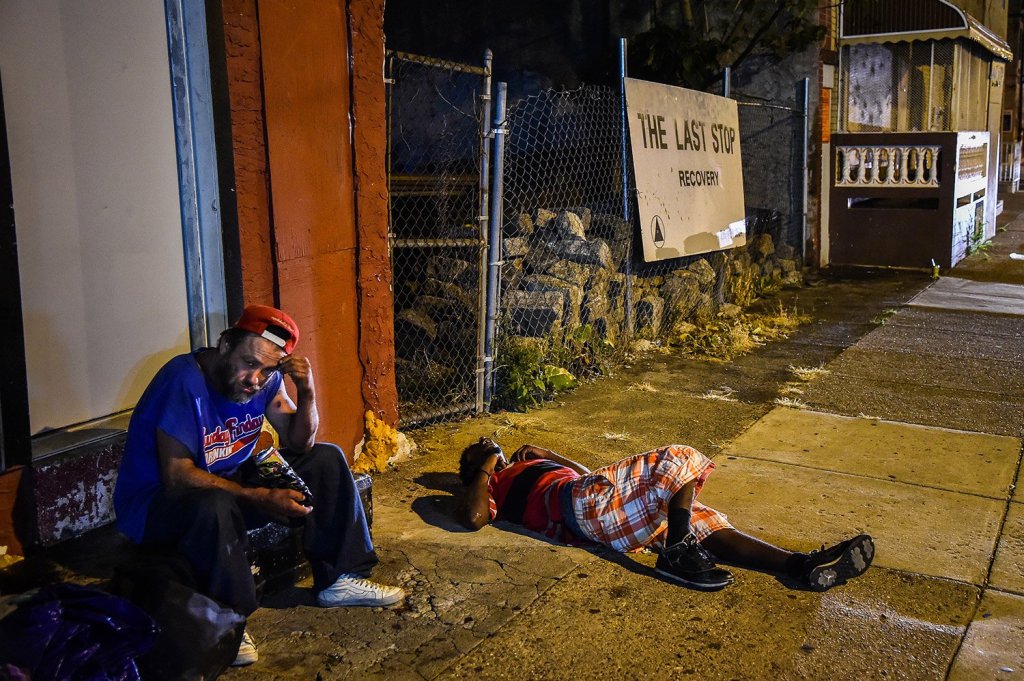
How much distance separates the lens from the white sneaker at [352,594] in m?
3.68

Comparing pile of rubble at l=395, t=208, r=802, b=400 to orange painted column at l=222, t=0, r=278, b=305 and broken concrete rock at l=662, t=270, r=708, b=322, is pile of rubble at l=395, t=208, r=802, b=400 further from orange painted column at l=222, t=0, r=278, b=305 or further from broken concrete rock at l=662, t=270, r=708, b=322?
orange painted column at l=222, t=0, r=278, b=305

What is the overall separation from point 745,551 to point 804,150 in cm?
977

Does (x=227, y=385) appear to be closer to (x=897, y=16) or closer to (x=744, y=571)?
(x=744, y=571)

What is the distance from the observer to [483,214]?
6.09 meters

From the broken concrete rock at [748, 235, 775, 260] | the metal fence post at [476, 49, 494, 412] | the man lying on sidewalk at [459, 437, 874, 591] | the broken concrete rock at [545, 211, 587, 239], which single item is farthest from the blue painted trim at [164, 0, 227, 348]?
the broken concrete rock at [748, 235, 775, 260]

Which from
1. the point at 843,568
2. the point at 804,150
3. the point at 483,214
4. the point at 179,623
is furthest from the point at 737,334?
the point at 179,623

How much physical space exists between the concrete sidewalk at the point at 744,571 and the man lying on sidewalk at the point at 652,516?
82 millimetres

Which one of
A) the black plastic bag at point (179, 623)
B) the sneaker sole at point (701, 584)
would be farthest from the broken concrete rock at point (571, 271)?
the black plastic bag at point (179, 623)

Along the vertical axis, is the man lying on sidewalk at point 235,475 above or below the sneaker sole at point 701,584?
above

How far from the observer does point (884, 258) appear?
1312 centimetres

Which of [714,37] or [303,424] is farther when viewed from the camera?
[714,37]

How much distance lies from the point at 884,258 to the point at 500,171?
865 cm

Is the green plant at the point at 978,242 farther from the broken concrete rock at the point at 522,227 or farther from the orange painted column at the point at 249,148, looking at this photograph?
the orange painted column at the point at 249,148

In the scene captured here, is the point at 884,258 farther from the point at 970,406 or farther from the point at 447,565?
the point at 447,565
